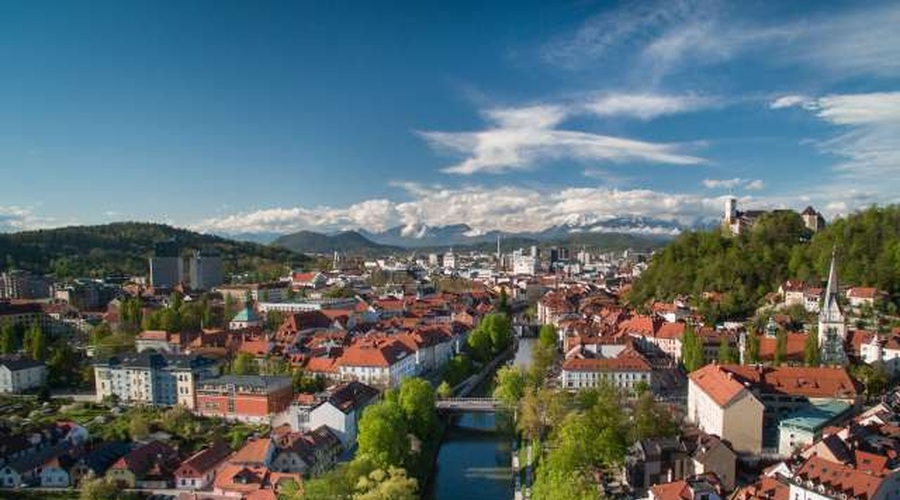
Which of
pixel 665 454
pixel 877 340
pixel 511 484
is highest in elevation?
pixel 877 340

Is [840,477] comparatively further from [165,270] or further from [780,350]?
[165,270]

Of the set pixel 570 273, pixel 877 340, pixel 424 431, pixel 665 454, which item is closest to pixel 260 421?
pixel 424 431

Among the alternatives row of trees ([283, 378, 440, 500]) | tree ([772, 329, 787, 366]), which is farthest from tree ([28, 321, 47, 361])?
tree ([772, 329, 787, 366])

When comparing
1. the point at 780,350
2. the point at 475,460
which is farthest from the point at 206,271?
the point at 780,350

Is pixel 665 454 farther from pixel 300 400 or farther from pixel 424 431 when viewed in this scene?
pixel 300 400

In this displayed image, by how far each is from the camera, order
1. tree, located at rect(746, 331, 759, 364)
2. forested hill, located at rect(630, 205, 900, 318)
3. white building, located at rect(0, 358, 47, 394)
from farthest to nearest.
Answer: forested hill, located at rect(630, 205, 900, 318) → white building, located at rect(0, 358, 47, 394) → tree, located at rect(746, 331, 759, 364)

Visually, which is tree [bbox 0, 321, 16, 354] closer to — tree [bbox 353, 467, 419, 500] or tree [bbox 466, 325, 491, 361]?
tree [bbox 466, 325, 491, 361]
